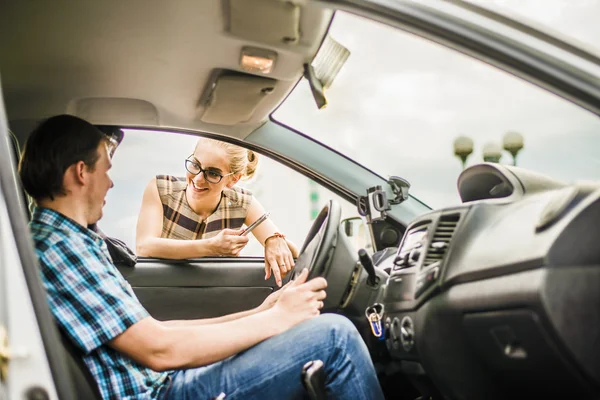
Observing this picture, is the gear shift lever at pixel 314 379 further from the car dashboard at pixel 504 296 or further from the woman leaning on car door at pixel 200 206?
the woman leaning on car door at pixel 200 206

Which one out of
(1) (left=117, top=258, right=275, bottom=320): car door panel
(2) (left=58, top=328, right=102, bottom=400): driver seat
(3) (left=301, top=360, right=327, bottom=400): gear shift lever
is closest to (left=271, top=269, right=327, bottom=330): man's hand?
(3) (left=301, top=360, right=327, bottom=400): gear shift lever

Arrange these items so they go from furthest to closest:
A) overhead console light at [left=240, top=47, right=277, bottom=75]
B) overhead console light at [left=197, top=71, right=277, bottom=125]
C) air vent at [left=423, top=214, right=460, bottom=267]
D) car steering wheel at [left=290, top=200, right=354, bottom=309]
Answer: overhead console light at [left=197, top=71, right=277, bottom=125]
overhead console light at [left=240, top=47, right=277, bottom=75]
car steering wheel at [left=290, top=200, right=354, bottom=309]
air vent at [left=423, top=214, right=460, bottom=267]

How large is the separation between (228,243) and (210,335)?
939mm

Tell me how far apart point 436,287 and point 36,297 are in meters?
0.95

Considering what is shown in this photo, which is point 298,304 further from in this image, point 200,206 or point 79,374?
point 200,206

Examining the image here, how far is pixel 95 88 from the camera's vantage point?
2129mm

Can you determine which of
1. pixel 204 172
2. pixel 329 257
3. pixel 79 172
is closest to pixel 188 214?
pixel 204 172

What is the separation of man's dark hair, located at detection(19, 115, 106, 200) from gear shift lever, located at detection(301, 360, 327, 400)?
2.35 ft

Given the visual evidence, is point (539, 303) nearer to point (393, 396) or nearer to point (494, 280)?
point (494, 280)

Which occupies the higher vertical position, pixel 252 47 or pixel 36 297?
pixel 252 47

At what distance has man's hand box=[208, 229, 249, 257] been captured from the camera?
7.78ft

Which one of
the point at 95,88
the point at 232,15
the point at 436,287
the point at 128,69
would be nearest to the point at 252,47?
the point at 232,15

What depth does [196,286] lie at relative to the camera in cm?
250

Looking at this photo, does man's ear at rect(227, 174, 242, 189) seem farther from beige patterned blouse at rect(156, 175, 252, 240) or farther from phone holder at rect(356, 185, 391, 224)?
phone holder at rect(356, 185, 391, 224)
